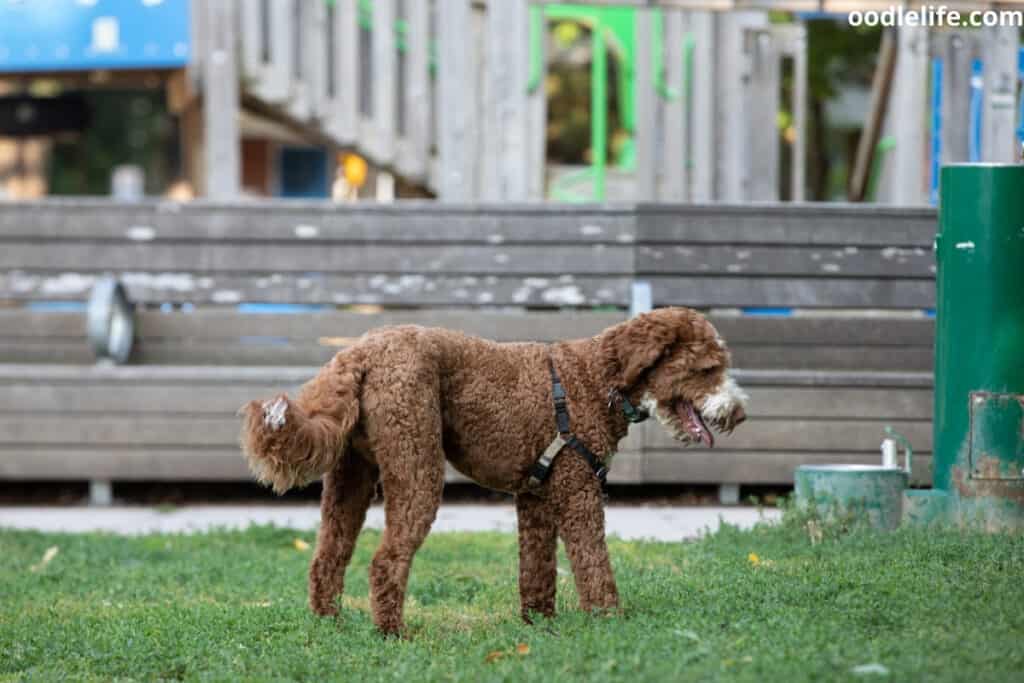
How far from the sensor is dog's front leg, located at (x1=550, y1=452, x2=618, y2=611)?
5.27 metres

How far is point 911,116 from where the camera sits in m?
11.9

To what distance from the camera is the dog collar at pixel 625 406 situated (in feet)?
17.5

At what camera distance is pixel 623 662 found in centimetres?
446

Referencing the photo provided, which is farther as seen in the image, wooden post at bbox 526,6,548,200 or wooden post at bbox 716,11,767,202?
wooden post at bbox 716,11,767,202

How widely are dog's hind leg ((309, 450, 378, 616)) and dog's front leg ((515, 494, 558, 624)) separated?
0.53m

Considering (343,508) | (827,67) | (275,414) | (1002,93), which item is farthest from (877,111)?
(275,414)

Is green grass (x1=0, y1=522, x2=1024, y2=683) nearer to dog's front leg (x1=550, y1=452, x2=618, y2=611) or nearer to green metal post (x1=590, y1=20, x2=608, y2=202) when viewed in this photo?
dog's front leg (x1=550, y1=452, x2=618, y2=611)

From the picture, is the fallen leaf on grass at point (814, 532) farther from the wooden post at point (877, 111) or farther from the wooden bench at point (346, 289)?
the wooden post at point (877, 111)

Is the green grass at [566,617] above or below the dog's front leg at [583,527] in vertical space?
below

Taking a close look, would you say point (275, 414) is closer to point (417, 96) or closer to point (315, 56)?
point (417, 96)

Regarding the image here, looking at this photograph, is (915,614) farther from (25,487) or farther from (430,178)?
(430,178)

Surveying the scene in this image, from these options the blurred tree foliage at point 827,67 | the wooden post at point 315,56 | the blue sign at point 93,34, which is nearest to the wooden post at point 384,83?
the wooden post at point 315,56

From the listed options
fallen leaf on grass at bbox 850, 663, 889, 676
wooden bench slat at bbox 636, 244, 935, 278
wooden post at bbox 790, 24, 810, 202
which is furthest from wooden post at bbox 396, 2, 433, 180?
fallen leaf on grass at bbox 850, 663, 889, 676

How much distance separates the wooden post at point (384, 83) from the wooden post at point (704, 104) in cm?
256
